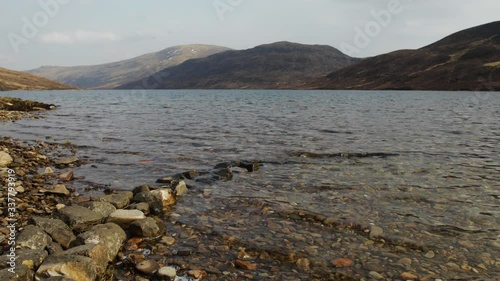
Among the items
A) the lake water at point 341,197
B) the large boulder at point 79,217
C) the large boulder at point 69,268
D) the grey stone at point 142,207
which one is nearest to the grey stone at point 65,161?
the lake water at point 341,197

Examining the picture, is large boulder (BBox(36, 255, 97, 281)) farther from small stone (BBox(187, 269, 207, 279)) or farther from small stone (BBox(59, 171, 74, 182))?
small stone (BBox(59, 171, 74, 182))

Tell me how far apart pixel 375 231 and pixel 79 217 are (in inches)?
330

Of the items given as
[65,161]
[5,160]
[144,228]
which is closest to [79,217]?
[144,228]

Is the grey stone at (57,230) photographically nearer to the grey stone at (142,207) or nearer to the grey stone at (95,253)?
the grey stone at (95,253)

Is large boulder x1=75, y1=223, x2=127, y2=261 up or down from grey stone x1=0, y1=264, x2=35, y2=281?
down

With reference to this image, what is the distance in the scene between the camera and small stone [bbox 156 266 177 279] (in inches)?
304

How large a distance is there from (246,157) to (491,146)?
1661 centimetres

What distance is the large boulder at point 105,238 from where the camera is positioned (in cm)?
846

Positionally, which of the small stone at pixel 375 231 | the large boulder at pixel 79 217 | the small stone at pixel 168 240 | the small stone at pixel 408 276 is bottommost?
the small stone at pixel 408 276

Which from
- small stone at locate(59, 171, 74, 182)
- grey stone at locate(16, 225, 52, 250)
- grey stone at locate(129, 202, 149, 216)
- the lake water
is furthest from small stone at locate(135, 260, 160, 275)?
small stone at locate(59, 171, 74, 182)

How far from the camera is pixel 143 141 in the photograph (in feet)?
86.7

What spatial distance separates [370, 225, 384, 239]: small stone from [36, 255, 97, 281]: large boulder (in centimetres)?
716

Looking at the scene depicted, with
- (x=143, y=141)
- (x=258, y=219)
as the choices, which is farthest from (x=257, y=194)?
(x=143, y=141)

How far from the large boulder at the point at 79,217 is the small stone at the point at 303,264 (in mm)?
5774
